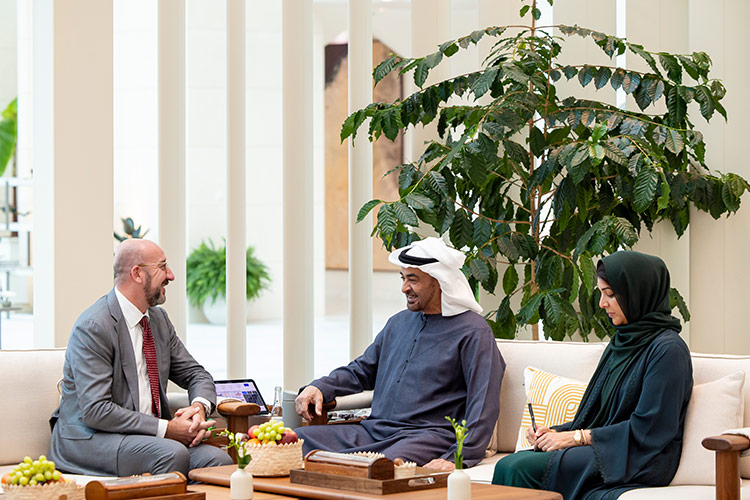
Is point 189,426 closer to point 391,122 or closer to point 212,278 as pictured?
point 391,122

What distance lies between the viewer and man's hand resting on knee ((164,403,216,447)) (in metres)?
3.54

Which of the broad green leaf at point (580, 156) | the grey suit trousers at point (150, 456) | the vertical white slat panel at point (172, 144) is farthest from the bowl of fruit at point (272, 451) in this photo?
the vertical white slat panel at point (172, 144)

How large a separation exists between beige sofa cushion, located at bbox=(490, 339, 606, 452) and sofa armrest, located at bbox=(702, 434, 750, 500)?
0.96 meters

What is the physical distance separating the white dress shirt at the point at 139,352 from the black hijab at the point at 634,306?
162 centimetres

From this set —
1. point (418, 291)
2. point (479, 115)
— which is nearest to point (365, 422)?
point (418, 291)

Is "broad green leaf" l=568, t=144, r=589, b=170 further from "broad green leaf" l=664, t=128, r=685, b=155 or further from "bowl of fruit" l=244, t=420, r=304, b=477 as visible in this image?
"bowl of fruit" l=244, t=420, r=304, b=477

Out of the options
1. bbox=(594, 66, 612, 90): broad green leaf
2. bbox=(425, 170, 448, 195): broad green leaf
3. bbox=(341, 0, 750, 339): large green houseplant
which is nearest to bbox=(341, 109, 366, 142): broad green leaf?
bbox=(341, 0, 750, 339): large green houseplant

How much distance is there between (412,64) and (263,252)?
23.7 feet

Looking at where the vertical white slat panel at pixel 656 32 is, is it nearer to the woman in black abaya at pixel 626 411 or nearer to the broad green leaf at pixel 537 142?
the broad green leaf at pixel 537 142

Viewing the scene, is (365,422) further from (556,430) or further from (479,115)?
(479,115)

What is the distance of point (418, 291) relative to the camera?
391cm

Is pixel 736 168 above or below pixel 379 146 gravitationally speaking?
below

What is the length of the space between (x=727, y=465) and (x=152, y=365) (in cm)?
218

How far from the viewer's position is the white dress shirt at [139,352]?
369 centimetres
